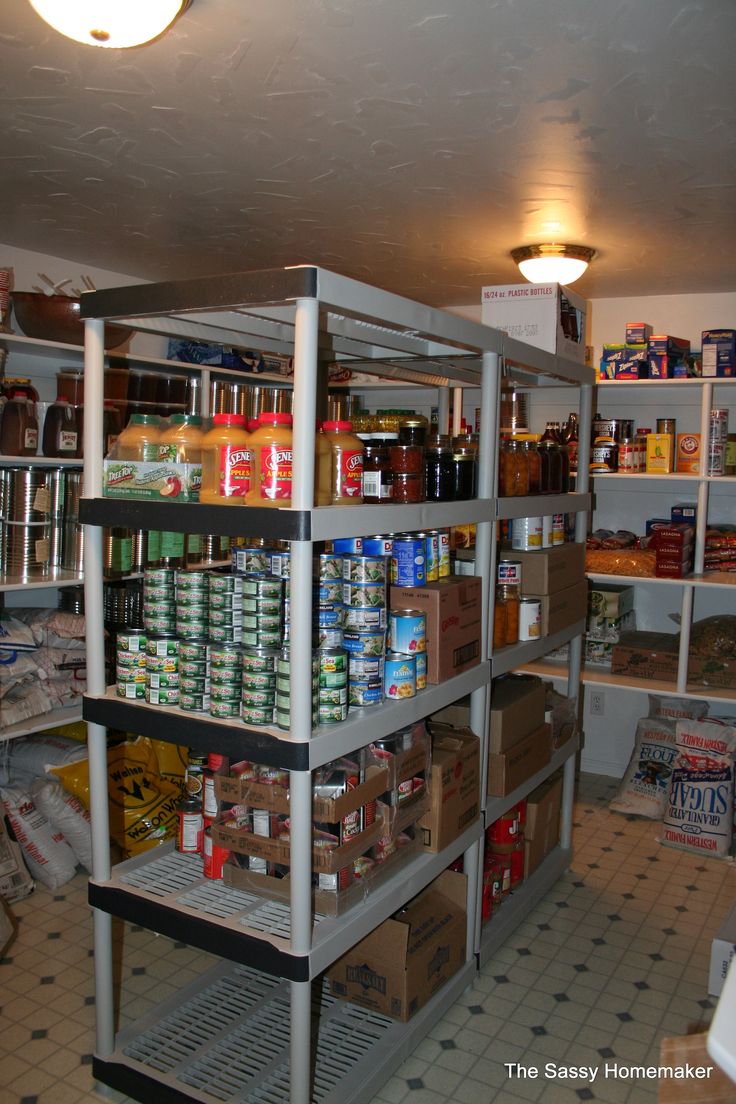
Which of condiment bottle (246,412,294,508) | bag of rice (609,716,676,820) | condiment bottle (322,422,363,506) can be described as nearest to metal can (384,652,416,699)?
condiment bottle (322,422,363,506)

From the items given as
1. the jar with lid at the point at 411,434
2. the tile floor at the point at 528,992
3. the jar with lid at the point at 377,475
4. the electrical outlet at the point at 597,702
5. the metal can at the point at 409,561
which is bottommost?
the tile floor at the point at 528,992

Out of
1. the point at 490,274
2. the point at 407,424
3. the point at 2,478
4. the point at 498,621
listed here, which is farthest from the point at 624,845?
the point at 2,478

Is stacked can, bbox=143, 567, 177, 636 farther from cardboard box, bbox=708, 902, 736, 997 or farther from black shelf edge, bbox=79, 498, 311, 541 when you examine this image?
cardboard box, bbox=708, 902, 736, 997

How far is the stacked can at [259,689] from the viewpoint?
5.77 feet

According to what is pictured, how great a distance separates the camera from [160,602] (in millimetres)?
1976

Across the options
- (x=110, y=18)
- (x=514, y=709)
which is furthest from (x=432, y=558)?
(x=110, y=18)

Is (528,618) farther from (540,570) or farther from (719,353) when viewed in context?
(719,353)

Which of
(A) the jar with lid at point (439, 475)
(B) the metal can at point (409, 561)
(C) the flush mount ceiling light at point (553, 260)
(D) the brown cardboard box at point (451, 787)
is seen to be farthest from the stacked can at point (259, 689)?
(C) the flush mount ceiling light at point (553, 260)

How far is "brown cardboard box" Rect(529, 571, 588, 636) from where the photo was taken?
2777mm

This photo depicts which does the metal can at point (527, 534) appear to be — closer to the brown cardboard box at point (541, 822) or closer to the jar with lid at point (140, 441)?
the brown cardboard box at point (541, 822)

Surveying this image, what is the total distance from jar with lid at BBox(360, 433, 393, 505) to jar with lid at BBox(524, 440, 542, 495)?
77 cm

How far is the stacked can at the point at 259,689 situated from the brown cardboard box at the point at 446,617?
1.56ft

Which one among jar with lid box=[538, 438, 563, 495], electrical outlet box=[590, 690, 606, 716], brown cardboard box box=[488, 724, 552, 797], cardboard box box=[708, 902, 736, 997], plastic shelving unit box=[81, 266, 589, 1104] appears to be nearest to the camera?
plastic shelving unit box=[81, 266, 589, 1104]

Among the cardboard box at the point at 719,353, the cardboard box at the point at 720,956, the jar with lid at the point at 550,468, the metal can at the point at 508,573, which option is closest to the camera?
the cardboard box at the point at 720,956
